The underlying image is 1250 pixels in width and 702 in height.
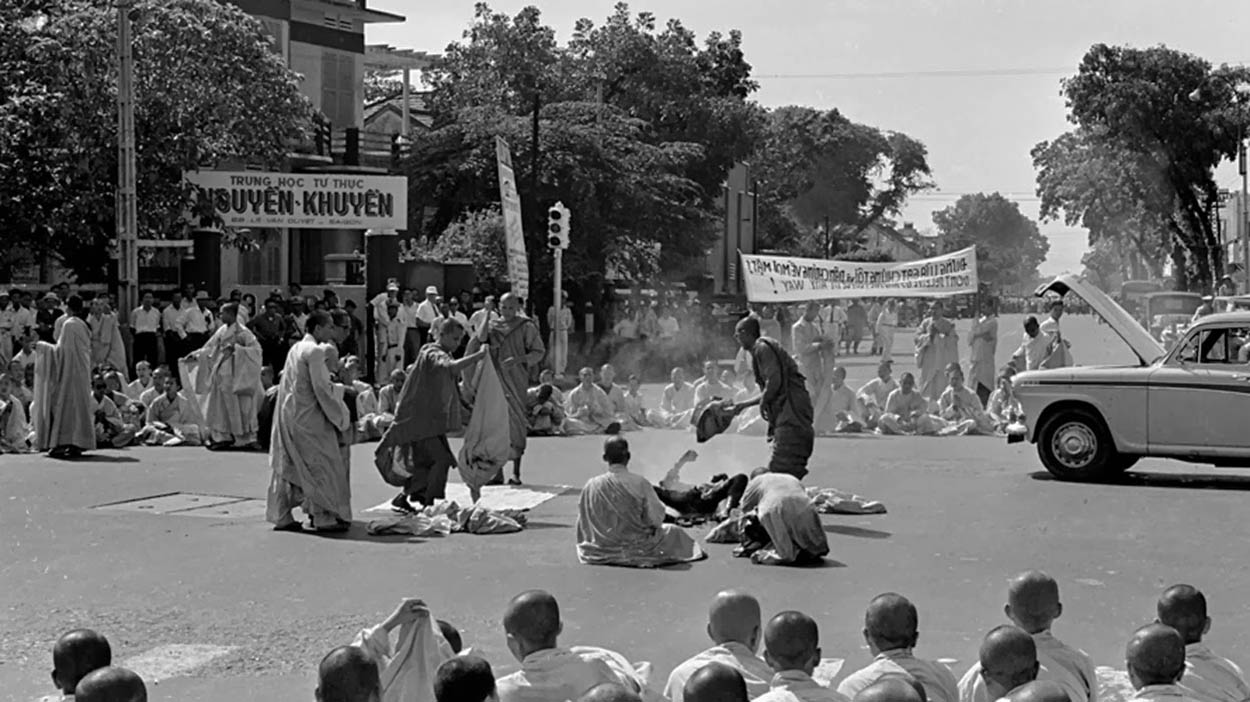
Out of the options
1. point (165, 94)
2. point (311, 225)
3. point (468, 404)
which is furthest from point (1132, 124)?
point (468, 404)

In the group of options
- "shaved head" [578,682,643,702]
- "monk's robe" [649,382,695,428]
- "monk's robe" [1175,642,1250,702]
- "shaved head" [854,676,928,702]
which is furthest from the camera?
"monk's robe" [649,382,695,428]

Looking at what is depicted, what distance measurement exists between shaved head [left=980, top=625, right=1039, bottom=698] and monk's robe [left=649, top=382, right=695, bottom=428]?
17435 millimetres

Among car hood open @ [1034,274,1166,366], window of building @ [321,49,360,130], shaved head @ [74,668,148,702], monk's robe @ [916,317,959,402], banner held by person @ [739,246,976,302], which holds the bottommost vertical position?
shaved head @ [74,668,148,702]

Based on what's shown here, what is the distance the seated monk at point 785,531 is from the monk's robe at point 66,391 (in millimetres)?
9263

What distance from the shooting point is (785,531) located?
1055 centimetres

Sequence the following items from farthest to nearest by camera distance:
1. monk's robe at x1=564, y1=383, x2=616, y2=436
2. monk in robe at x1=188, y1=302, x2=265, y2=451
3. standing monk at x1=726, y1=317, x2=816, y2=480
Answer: monk's robe at x1=564, y1=383, x2=616, y2=436 < monk in robe at x1=188, y1=302, x2=265, y2=451 < standing monk at x1=726, y1=317, x2=816, y2=480

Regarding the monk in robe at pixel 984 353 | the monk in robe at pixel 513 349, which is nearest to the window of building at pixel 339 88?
the monk in robe at pixel 984 353

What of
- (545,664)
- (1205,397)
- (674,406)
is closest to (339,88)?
(674,406)

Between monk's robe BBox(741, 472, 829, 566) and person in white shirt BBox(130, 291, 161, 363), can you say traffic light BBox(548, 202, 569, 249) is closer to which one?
person in white shirt BBox(130, 291, 161, 363)

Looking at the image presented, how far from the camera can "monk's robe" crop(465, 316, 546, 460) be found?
15.0 m

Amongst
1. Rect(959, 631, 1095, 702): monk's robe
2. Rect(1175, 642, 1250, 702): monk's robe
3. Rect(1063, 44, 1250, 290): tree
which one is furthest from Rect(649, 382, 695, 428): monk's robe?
Rect(1063, 44, 1250, 290): tree

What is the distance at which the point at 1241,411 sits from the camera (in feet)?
47.9

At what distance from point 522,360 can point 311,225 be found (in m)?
16.4

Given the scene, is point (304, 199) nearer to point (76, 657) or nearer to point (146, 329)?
point (146, 329)
